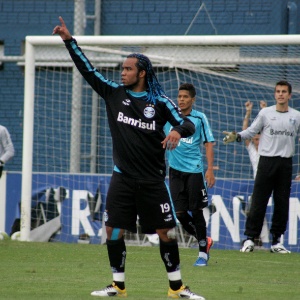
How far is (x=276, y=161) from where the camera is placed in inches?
478

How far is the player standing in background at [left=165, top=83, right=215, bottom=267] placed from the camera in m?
10.3

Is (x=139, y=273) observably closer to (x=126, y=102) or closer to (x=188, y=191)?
(x=188, y=191)

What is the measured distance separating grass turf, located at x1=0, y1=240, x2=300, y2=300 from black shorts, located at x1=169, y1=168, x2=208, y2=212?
26.4 inches

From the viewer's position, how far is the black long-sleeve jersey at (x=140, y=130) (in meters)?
7.21

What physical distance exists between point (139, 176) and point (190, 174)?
3.37m

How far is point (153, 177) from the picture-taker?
23.8 ft

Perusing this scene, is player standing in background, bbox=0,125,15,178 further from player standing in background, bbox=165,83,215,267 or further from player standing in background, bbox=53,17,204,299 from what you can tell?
player standing in background, bbox=53,17,204,299

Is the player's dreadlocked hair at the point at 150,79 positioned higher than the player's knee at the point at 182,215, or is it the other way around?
the player's dreadlocked hair at the point at 150,79

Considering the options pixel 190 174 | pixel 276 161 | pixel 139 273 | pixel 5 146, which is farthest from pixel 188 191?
pixel 5 146

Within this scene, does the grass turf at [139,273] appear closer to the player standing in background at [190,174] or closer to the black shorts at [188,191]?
the player standing in background at [190,174]

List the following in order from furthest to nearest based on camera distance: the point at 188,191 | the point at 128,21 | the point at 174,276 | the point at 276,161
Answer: the point at 128,21, the point at 276,161, the point at 188,191, the point at 174,276

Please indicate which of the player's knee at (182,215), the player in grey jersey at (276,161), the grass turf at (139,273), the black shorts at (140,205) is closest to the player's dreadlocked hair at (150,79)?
the black shorts at (140,205)

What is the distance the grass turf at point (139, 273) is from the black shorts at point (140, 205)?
586 millimetres

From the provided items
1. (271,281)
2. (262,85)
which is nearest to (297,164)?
(262,85)
